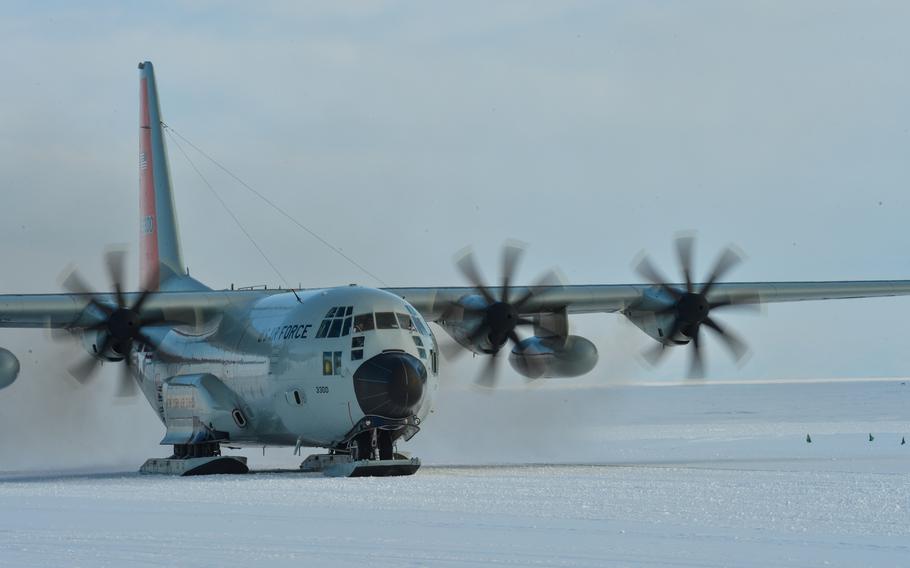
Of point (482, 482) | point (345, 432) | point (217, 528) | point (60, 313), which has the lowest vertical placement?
point (217, 528)

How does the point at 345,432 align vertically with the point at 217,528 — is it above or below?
above

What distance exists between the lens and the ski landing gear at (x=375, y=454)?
69.4ft

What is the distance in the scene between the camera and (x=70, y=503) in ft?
55.5

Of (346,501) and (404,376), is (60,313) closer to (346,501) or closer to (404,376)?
(404,376)

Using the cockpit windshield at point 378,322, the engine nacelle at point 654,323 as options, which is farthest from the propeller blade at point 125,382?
the engine nacelle at point 654,323

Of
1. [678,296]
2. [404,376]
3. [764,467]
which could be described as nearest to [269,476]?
[404,376]

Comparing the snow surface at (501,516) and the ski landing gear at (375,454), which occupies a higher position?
the ski landing gear at (375,454)

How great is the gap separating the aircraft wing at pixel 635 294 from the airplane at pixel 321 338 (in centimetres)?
3

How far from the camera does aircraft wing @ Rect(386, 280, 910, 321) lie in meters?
27.6

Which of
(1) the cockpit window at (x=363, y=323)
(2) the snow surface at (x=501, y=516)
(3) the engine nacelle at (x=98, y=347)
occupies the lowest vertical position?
(2) the snow surface at (x=501, y=516)

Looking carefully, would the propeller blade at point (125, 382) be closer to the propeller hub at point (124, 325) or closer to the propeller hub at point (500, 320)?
the propeller hub at point (124, 325)

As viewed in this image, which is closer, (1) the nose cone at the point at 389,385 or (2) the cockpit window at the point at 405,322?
(1) the nose cone at the point at 389,385

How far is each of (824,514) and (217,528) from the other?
21.3 feet

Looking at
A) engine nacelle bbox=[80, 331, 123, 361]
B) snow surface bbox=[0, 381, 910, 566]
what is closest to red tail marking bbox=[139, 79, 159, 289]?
engine nacelle bbox=[80, 331, 123, 361]
